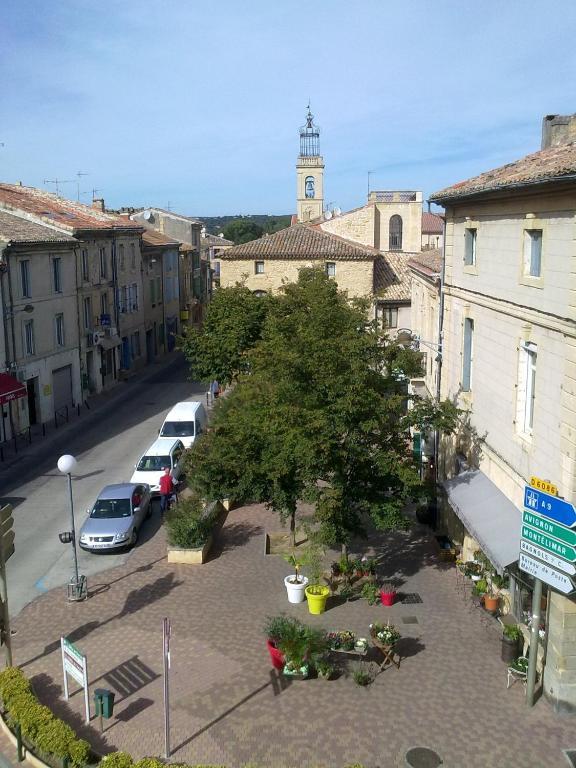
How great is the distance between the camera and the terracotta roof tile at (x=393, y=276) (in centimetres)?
4180

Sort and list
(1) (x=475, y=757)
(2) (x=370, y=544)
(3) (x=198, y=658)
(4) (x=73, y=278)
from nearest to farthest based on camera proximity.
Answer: (1) (x=475, y=757)
(3) (x=198, y=658)
(2) (x=370, y=544)
(4) (x=73, y=278)

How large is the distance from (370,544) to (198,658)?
6.89 meters

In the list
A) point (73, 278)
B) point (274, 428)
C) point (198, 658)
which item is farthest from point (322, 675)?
point (73, 278)

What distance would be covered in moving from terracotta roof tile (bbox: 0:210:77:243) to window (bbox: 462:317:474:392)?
20.2 metres

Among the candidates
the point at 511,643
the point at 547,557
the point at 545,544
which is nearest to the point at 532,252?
the point at 545,544

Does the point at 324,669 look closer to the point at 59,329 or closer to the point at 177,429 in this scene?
the point at 177,429

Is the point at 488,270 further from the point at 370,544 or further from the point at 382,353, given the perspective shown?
the point at 370,544

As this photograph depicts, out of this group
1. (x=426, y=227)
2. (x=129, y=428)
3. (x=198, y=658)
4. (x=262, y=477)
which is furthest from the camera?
(x=426, y=227)

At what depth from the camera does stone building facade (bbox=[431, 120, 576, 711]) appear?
11.4 metres

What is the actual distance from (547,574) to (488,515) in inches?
128

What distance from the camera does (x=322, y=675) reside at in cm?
1286

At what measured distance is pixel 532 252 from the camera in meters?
13.2

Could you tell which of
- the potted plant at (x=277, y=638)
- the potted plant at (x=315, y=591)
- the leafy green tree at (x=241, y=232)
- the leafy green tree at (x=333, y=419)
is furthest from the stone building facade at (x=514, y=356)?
the leafy green tree at (x=241, y=232)

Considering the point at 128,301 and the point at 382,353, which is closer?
the point at 382,353
